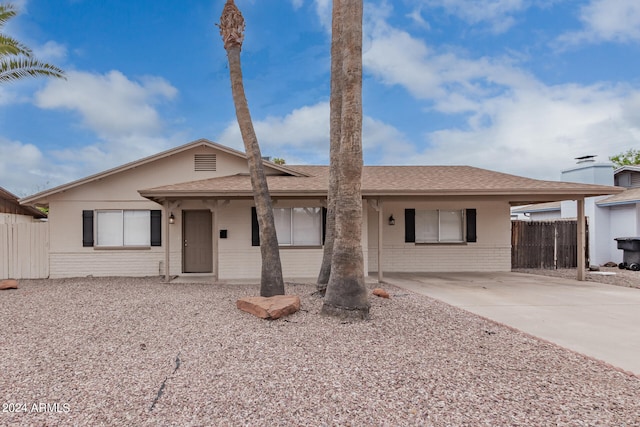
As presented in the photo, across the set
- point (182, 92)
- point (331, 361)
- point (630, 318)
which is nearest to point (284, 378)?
point (331, 361)

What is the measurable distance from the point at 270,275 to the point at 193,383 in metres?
3.58

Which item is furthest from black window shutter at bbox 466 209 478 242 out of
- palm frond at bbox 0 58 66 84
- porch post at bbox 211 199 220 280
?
palm frond at bbox 0 58 66 84

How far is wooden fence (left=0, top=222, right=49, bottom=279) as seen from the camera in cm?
1108

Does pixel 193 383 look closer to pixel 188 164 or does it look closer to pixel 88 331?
pixel 88 331

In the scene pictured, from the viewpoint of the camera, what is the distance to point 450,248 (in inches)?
486

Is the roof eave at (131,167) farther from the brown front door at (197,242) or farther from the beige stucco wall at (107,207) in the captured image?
the brown front door at (197,242)

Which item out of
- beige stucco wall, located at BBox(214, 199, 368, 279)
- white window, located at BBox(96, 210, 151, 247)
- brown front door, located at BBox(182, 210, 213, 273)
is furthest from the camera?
brown front door, located at BBox(182, 210, 213, 273)

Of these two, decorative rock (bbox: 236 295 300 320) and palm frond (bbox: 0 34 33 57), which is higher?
palm frond (bbox: 0 34 33 57)

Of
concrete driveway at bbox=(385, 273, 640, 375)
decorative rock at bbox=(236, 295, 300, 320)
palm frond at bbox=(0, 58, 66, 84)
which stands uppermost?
palm frond at bbox=(0, 58, 66, 84)

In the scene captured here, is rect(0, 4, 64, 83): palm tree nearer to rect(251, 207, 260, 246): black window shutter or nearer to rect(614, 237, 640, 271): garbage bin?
rect(251, 207, 260, 246): black window shutter

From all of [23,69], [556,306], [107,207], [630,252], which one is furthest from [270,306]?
[630,252]

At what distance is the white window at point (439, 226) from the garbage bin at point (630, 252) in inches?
250

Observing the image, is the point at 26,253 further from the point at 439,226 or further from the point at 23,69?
the point at 439,226

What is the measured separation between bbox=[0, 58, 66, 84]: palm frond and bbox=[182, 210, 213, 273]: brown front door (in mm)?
5376
